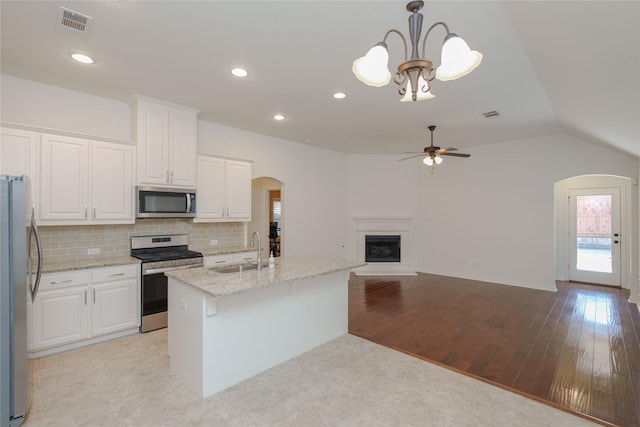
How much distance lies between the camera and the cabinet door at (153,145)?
12.2 ft

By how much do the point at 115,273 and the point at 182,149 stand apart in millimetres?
1735

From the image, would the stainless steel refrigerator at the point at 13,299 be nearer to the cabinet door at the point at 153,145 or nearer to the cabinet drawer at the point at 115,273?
the cabinet drawer at the point at 115,273

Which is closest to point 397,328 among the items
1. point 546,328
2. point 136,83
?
point 546,328

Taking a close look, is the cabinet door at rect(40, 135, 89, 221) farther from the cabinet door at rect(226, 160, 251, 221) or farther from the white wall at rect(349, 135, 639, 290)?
the white wall at rect(349, 135, 639, 290)

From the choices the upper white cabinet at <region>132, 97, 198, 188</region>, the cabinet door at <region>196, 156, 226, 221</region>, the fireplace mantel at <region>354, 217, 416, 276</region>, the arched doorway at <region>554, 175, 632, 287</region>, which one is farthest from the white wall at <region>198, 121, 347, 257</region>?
the arched doorway at <region>554, 175, 632, 287</region>

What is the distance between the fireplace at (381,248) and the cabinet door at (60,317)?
556cm

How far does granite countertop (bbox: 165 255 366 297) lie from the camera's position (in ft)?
7.45

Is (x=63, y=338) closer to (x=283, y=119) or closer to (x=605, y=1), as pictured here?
(x=283, y=119)

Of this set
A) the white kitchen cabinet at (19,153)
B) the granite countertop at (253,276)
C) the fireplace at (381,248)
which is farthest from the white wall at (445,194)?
the granite countertop at (253,276)

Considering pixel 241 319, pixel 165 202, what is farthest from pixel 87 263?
pixel 241 319

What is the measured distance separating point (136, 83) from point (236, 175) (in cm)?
178

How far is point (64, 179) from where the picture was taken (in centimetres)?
323

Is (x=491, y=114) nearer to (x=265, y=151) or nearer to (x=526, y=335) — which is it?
(x=526, y=335)

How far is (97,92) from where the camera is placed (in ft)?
11.8
